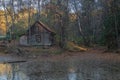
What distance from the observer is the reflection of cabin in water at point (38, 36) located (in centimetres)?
5591

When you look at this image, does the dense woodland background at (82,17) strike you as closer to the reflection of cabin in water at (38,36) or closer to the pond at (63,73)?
the reflection of cabin in water at (38,36)

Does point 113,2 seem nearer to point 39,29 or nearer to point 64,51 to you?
point 64,51

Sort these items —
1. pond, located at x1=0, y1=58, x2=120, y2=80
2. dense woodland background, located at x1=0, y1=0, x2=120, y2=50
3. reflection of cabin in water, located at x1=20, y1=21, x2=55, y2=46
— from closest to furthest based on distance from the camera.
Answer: pond, located at x1=0, y1=58, x2=120, y2=80 < dense woodland background, located at x1=0, y1=0, x2=120, y2=50 < reflection of cabin in water, located at x1=20, y1=21, x2=55, y2=46

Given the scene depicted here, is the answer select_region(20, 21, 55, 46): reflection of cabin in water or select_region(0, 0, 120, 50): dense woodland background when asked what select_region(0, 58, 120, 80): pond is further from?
select_region(20, 21, 55, 46): reflection of cabin in water

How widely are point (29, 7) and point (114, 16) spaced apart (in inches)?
860

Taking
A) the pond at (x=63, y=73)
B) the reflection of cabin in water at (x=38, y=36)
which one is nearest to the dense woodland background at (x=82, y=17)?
the reflection of cabin in water at (x=38, y=36)

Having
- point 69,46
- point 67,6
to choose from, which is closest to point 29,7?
point 67,6

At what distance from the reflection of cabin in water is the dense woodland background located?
1.77m

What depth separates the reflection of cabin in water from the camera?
2201 inches

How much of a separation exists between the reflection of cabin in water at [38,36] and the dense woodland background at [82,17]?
177cm

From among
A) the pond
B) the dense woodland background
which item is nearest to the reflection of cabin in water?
the dense woodland background

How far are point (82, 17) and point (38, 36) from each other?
1110 centimetres

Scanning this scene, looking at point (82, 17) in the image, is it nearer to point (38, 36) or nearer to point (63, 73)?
point (38, 36)

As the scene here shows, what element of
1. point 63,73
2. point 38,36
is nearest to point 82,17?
point 38,36
